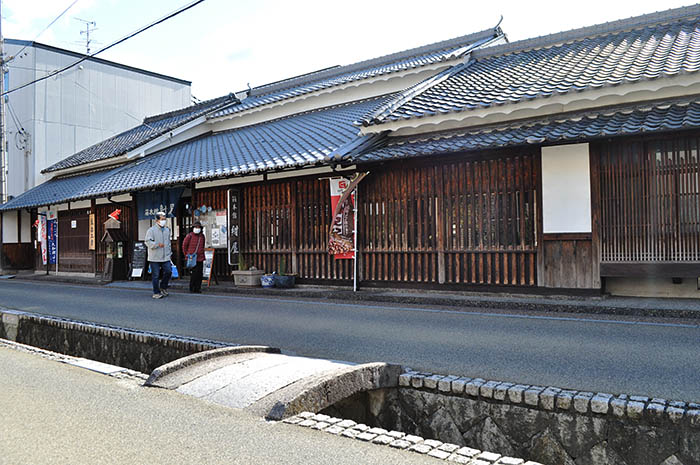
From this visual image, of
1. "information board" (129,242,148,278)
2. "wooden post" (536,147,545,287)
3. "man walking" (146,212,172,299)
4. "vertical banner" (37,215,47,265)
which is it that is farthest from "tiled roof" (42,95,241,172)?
"wooden post" (536,147,545,287)

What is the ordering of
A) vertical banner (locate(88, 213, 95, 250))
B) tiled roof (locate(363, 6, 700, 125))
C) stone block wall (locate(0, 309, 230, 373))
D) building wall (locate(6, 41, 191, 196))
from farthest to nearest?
building wall (locate(6, 41, 191, 196)) → vertical banner (locate(88, 213, 95, 250)) → tiled roof (locate(363, 6, 700, 125)) → stone block wall (locate(0, 309, 230, 373))

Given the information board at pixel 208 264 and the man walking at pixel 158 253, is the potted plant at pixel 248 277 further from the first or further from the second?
the man walking at pixel 158 253

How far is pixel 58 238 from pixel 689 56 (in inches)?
957

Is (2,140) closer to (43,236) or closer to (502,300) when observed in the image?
(43,236)

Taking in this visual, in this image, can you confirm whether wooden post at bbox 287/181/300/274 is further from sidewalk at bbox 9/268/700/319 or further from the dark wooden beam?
the dark wooden beam

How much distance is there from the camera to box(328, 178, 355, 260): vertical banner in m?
12.8

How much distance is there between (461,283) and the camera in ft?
36.9

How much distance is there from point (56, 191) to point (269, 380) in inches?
865

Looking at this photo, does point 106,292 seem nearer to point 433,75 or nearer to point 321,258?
point 321,258

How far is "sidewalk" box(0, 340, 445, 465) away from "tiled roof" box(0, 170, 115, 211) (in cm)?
1686

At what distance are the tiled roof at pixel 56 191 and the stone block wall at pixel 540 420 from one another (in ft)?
60.5

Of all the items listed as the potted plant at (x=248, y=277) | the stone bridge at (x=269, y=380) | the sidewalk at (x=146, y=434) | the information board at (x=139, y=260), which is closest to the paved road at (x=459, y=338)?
the stone bridge at (x=269, y=380)

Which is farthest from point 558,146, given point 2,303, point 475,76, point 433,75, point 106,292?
point 2,303

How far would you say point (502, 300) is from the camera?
9961 mm
